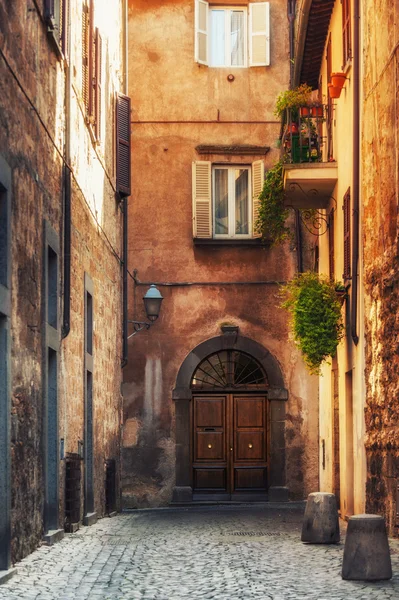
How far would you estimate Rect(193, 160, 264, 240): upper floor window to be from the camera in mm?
23172

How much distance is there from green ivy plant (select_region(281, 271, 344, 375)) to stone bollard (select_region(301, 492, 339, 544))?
199 inches

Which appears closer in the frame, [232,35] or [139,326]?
[139,326]

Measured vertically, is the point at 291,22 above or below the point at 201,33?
above

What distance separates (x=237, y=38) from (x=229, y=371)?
6.38 metres

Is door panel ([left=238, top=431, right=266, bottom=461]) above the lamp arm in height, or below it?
below

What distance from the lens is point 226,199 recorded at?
77.2 ft

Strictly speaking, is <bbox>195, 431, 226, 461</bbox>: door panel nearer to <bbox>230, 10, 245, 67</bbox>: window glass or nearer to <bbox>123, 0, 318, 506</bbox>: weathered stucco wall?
<bbox>123, 0, 318, 506</bbox>: weathered stucco wall

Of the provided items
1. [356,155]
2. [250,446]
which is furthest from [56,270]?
[250,446]

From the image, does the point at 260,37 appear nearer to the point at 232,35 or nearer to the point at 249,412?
the point at 232,35

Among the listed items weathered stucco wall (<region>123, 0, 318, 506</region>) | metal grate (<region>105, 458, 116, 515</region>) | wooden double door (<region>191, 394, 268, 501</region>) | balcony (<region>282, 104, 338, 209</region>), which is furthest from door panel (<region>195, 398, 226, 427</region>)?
balcony (<region>282, 104, 338, 209</region>)

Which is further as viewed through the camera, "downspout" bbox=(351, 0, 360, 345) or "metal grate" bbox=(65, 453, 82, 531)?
"downspout" bbox=(351, 0, 360, 345)

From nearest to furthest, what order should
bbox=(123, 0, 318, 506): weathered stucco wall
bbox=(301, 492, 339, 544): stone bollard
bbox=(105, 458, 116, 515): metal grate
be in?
bbox=(301, 492, 339, 544): stone bollard, bbox=(105, 458, 116, 515): metal grate, bbox=(123, 0, 318, 506): weathered stucco wall

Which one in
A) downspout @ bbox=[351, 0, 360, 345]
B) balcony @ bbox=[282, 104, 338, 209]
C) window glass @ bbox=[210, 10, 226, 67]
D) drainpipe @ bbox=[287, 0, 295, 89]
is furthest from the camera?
window glass @ bbox=[210, 10, 226, 67]

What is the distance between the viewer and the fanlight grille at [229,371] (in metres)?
23.2
